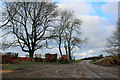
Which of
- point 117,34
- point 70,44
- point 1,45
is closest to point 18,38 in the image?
point 1,45

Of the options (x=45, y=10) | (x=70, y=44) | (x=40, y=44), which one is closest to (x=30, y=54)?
(x=40, y=44)

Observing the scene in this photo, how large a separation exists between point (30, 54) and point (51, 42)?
5725mm

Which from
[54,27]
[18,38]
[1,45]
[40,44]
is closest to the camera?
[1,45]

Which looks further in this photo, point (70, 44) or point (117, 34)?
point (70, 44)

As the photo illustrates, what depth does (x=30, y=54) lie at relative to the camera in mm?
27281

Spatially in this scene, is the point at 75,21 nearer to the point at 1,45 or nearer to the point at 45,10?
the point at 45,10

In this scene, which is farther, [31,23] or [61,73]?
[31,23]

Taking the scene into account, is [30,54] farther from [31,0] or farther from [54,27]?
[31,0]

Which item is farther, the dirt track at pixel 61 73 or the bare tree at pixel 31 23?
the bare tree at pixel 31 23

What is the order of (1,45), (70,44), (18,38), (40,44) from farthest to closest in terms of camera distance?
(70,44), (40,44), (18,38), (1,45)

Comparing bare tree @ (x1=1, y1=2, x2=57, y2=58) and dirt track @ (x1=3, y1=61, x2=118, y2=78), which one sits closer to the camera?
dirt track @ (x1=3, y1=61, x2=118, y2=78)

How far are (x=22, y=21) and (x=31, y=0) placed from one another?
4.96 metres

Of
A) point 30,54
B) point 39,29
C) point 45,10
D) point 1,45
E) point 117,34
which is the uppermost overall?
point 45,10

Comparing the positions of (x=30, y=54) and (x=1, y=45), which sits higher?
(x=1, y=45)
